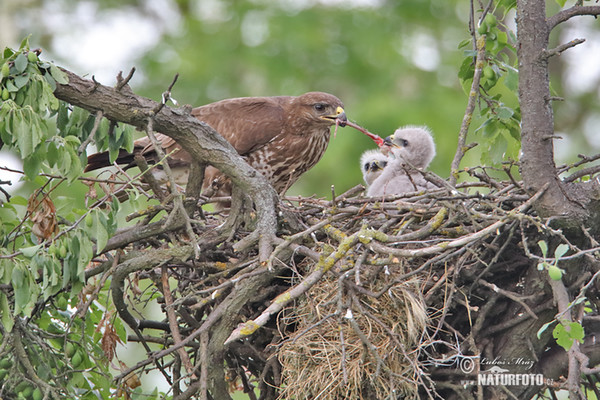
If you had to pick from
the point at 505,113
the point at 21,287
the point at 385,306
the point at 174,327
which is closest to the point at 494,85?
the point at 505,113

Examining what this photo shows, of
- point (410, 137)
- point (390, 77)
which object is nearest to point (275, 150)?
point (410, 137)

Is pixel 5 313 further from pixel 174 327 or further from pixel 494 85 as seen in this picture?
pixel 494 85

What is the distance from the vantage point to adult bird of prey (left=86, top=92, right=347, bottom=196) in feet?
18.0

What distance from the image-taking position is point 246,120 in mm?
5551

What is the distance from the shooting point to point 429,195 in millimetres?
4113

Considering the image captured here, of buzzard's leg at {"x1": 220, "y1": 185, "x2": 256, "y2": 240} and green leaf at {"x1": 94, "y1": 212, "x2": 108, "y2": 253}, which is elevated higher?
buzzard's leg at {"x1": 220, "y1": 185, "x2": 256, "y2": 240}

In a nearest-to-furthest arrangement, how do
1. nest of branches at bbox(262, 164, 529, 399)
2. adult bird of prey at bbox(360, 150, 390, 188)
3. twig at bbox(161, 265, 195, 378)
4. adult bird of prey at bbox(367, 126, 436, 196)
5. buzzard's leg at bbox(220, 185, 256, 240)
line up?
nest of branches at bbox(262, 164, 529, 399)
twig at bbox(161, 265, 195, 378)
buzzard's leg at bbox(220, 185, 256, 240)
adult bird of prey at bbox(367, 126, 436, 196)
adult bird of prey at bbox(360, 150, 390, 188)

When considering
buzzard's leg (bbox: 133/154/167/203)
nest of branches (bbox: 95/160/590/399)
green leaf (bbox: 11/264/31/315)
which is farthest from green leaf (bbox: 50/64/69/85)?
nest of branches (bbox: 95/160/590/399)

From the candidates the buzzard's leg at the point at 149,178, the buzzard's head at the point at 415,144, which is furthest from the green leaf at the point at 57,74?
the buzzard's head at the point at 415,144

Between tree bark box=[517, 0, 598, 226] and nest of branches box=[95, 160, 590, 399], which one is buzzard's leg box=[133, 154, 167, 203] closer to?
nest of branches box=[95, 160, 590, 399]

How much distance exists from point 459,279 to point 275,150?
206 centimetres

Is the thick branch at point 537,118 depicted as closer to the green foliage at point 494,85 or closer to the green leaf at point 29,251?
the green foliage at point 494,85

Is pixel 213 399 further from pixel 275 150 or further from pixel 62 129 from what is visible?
pixel 275 150

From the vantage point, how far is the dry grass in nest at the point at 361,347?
3693 millimetres
